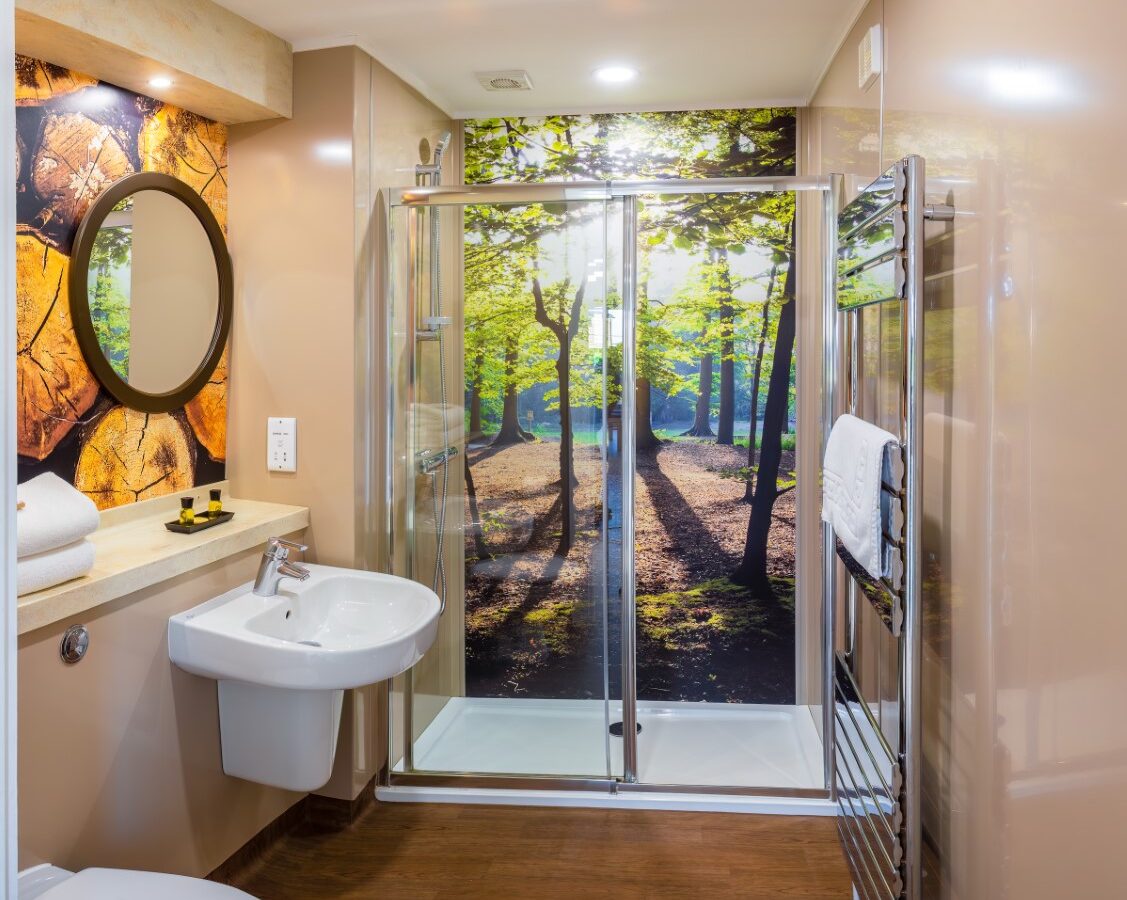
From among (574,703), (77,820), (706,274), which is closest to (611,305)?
(706,274)

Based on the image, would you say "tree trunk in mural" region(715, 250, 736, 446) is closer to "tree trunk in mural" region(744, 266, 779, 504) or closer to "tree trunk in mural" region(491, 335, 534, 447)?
"tree trunk in mural" region(744, 266, 779, 504)

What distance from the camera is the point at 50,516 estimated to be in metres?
1.60

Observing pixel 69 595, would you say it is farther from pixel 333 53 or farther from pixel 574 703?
→ pixel 333 53

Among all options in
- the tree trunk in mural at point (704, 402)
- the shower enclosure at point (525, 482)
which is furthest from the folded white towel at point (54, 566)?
the tree trunk in mural at point (704, 402)

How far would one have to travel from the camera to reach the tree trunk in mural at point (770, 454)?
9.53ft

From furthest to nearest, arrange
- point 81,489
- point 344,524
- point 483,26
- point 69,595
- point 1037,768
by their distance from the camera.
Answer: point 344,524, point 483,26, point 81,489, point 69,595, point 1037,768

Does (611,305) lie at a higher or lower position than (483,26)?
lower

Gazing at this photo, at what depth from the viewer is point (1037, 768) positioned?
48.2 inches

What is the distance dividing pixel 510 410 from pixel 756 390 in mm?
998

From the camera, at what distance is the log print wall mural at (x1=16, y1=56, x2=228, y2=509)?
1.87 meters

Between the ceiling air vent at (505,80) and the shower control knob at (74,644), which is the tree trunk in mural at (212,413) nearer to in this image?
the shower control knob at (74,644)

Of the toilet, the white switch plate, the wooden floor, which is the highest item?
the white switch plate

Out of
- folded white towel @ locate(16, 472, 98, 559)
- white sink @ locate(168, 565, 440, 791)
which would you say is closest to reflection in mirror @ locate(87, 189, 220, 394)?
folded white towel @ locate(16, 472, 98, 559)

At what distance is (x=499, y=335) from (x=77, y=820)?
1.59m
